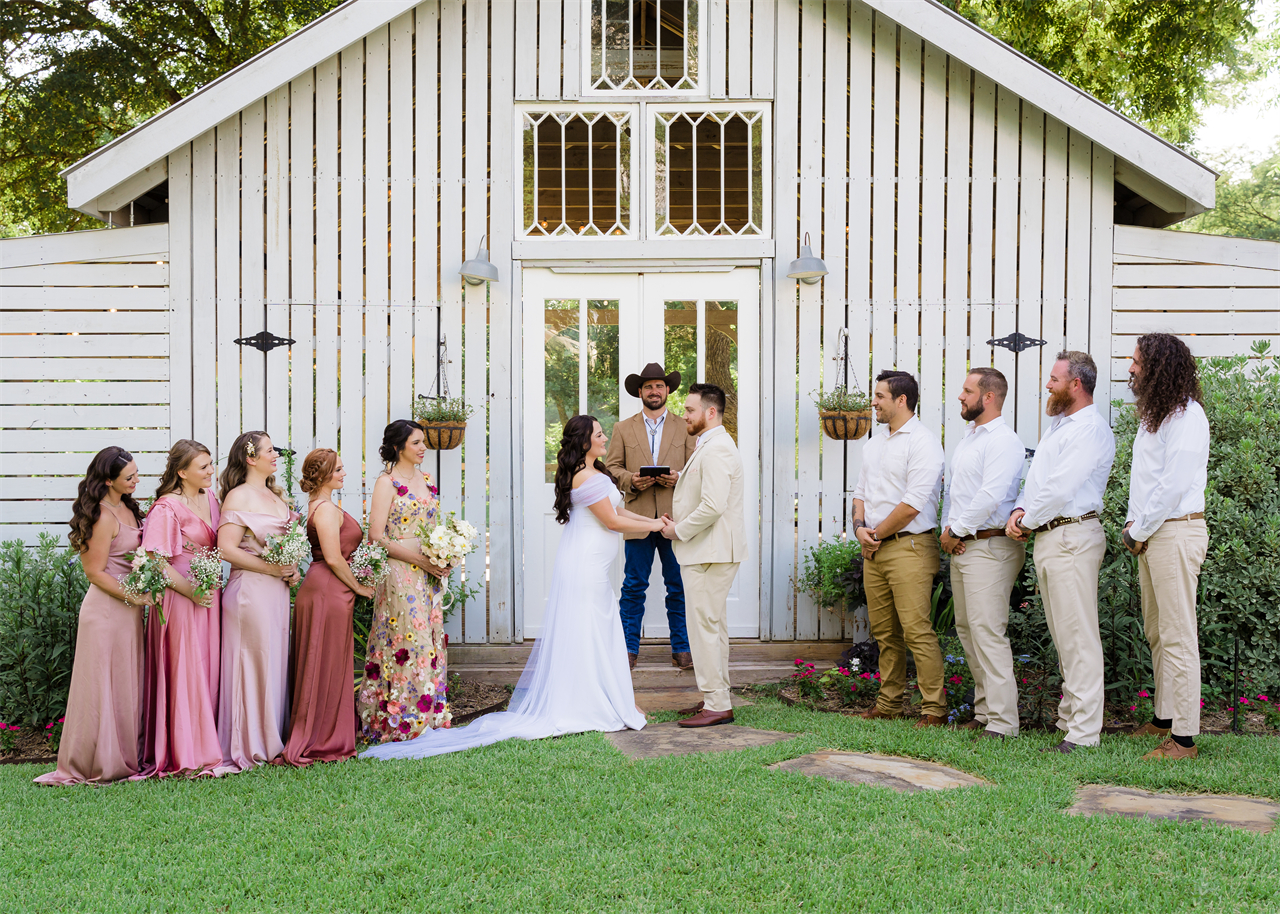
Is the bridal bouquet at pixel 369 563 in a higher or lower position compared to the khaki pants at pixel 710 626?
higher

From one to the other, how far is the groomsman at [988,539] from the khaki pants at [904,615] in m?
0.22

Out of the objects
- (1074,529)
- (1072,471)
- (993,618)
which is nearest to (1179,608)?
(1074,529)

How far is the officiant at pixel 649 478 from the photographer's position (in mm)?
6902

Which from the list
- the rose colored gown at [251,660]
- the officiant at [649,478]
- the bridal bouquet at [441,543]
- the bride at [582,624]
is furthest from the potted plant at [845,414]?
the rose colored gown at [251,660]

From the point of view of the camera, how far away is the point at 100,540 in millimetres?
5074

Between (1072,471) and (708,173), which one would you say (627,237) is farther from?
(1072,471)

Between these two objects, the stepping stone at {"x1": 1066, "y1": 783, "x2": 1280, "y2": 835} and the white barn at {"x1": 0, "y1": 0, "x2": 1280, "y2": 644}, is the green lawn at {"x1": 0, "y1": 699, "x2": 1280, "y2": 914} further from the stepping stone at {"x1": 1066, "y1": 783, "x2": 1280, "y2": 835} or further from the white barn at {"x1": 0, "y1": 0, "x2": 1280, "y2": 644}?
the white barn at {"x1": 0, "y1": 0, "x2": 1280, "y2": 644}

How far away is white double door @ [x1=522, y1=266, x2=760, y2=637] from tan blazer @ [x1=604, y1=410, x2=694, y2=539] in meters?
0.36

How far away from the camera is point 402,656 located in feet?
18.9

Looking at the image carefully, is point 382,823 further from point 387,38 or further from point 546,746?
point 387,38

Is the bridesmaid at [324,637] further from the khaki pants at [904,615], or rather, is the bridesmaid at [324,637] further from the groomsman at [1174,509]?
the groomsman at [1174,509]

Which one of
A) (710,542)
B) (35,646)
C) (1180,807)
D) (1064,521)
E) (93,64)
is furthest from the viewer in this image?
(93,64)

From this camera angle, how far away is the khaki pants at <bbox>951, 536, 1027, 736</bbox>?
5414mm

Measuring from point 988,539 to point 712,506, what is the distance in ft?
5.44
